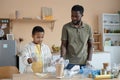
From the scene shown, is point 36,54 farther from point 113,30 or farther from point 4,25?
point 113,30

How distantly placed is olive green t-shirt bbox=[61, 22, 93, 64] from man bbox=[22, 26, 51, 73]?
0.25 meters

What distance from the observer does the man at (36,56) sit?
7.35ft

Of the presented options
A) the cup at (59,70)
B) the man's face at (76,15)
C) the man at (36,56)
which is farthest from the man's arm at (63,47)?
the cup at (59,70)

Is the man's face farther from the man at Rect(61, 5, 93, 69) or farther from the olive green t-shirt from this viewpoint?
the olive green t-shirt

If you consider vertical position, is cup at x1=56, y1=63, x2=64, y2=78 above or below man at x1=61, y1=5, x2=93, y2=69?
below

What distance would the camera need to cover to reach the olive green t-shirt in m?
2.46

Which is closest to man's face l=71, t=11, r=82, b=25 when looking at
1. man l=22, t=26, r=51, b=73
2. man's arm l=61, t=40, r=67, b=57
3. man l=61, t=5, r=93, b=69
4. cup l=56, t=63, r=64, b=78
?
man l=61, t=5, r=93, b=69

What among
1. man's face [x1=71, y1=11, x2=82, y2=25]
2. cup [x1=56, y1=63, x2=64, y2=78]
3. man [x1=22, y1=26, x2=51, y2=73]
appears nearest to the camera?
cup [x1=56, y1=63, x2=64, y2=78]

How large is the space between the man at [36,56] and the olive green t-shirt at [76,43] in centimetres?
25

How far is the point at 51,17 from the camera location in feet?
17.3

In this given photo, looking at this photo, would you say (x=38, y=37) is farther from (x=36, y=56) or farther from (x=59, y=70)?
(x=59, y=70)

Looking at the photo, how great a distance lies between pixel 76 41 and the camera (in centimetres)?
247

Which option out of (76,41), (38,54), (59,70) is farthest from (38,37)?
(59,70)

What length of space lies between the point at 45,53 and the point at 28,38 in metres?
2.79
